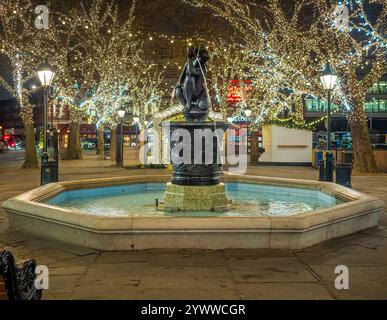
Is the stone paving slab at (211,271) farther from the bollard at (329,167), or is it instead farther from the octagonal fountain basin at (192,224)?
the bollard at (329,167)

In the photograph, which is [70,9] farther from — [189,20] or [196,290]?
[196,290]

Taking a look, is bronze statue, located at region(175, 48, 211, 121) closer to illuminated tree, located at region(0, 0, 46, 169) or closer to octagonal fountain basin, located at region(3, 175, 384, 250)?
octagonal fountain basin, located at region(3, 175, 384, 250)

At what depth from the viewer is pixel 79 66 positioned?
3475 centimetres

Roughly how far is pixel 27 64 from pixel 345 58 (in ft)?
53.8

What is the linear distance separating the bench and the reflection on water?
5.69 m

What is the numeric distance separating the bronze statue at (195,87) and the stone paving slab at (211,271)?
396cm

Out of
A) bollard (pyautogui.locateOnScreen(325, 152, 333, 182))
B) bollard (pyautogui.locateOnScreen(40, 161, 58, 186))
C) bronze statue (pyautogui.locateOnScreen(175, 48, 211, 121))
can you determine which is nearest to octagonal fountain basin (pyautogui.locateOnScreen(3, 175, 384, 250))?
bronze statue (pyautogui.locateOnScreen(175, 48, 211, 121))

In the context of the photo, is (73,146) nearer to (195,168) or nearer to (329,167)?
(329,167)

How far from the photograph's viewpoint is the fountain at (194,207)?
7.60 meters

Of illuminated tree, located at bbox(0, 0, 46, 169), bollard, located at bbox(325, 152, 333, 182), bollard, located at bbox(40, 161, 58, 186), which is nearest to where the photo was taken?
bollard, located at bbox(40, 161, 58, 186)

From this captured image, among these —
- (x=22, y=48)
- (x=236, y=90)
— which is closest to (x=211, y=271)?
(x=22, y=48)

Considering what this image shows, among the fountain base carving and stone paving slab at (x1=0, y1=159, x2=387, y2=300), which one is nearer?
stone paving slab at (x1=0, y1=159, x2=387, y2=300)

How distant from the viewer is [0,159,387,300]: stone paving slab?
5703mm
